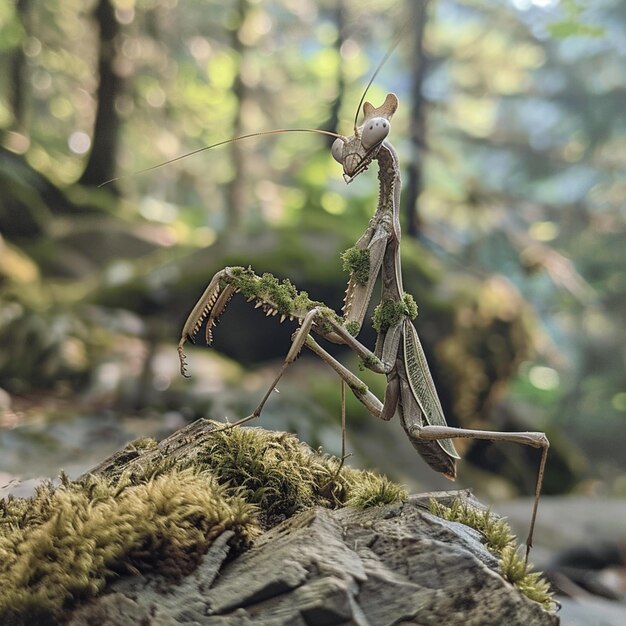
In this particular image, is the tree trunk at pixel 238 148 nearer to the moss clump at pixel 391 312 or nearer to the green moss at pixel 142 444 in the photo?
the green moss at pixel 142 444

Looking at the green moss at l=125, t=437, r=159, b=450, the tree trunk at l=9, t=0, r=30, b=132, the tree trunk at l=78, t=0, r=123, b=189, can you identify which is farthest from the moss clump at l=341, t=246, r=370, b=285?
the tree trunk at l=9, t=0, r=30, b=132

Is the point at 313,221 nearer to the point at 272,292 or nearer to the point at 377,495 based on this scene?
the point at 272,292

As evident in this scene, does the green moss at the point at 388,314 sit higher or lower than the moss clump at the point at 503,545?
higher

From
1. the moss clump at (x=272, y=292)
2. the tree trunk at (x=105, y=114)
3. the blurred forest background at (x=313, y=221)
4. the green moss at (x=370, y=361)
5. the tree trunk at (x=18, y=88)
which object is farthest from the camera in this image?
the tree trunk at (x=18, y=88)

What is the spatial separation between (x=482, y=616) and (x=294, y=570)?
1.68 ft

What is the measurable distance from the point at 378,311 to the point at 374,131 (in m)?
0.70

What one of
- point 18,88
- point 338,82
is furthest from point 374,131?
point 18,88

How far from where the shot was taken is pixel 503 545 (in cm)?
177

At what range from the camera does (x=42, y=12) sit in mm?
10094

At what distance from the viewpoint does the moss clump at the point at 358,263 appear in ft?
7.23

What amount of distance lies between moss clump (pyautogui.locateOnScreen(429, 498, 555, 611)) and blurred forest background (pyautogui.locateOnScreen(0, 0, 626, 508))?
2.16 metres

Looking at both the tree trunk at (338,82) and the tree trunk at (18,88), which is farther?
the tree trunk at (18,88)

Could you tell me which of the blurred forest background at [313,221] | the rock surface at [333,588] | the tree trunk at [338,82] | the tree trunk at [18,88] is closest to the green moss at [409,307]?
the rock surface at [333,588]

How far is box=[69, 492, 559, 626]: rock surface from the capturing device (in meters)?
1.39
